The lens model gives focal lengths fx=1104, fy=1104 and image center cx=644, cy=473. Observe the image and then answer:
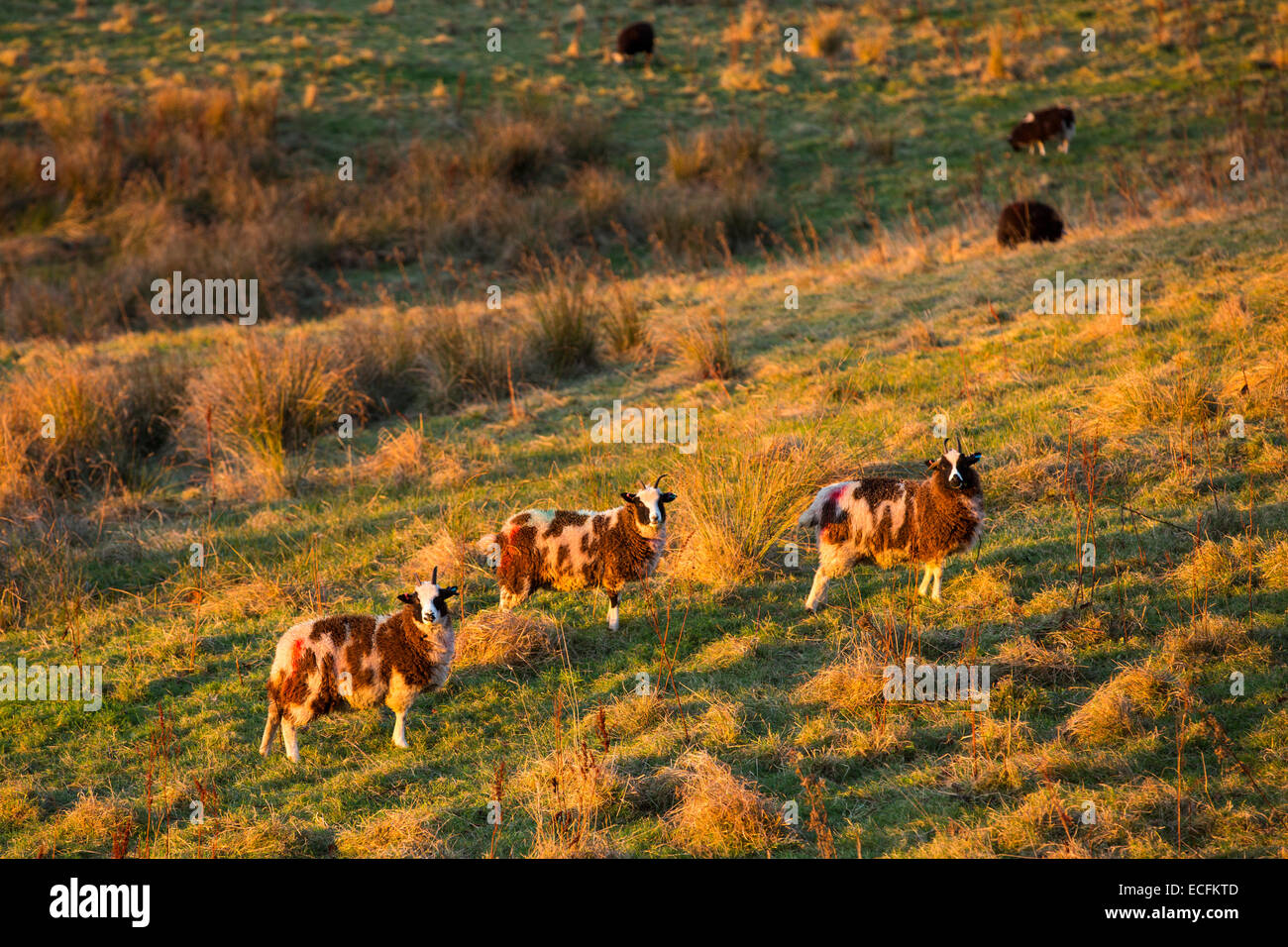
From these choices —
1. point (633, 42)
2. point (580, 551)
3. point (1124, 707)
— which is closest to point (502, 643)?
point (580, 551)

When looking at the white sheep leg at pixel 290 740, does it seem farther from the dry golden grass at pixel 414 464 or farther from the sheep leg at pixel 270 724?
the dry golden grass at pixel 414 464

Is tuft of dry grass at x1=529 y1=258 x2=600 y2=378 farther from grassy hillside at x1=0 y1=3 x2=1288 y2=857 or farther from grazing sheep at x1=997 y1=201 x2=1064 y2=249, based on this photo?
grazing sheep at x1=997 y1=201 x2=1064 y2=249

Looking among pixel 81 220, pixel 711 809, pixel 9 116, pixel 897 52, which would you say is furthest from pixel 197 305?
pixel 897 52

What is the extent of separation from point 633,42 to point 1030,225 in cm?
1651

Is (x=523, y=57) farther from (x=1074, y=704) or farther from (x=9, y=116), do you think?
(x=1074, y=704)

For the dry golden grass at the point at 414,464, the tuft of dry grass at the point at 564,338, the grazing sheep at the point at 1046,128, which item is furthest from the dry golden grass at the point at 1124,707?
the grazing sheep at the point at 1046,128

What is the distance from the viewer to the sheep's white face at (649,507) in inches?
283

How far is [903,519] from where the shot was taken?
282 inches

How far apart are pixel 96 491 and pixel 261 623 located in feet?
14.4

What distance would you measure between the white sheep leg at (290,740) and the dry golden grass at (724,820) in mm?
2422

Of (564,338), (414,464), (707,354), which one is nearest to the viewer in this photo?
(414,464)

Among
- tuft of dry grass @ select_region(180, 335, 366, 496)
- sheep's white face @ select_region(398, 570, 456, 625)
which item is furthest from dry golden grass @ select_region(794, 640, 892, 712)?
tuft of dry grass @ select_region(180, 335, 366, 496)

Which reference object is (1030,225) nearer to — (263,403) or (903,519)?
(903,519)

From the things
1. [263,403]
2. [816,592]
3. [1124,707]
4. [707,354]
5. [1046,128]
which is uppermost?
[1046,128]
